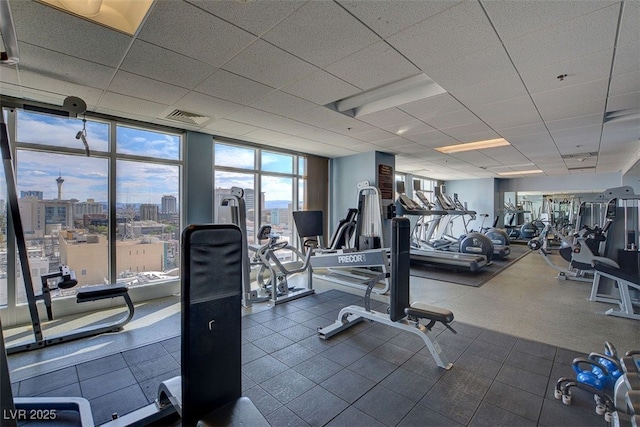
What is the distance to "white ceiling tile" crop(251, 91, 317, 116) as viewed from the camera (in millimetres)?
3362

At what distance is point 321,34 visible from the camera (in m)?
2.17

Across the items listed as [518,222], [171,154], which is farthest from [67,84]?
[518,222]

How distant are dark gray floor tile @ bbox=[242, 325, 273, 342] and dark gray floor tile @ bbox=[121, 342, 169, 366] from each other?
0.78 metres

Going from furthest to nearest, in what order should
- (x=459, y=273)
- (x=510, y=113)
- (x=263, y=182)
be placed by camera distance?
(x=459, y=273), (x=263, y=182), (x=510, y=113)

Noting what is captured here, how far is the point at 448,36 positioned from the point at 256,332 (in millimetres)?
3310

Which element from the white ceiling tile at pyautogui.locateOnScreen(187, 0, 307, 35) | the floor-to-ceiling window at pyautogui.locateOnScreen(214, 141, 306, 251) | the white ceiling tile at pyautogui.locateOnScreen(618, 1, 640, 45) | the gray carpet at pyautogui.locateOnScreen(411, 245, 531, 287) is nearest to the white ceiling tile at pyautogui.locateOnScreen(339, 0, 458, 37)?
the white ceiling tile at pyautogui.locateOnScreen(187, 0, 307, 35)

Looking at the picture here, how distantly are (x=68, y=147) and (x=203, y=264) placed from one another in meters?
3.73

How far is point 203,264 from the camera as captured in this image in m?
1.47

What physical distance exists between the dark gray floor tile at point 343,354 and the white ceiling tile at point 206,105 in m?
2.98

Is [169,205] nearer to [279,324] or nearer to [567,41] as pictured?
[279,324]

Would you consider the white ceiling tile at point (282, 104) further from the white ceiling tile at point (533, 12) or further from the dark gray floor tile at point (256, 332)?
the dark gray floor tile at point (256, 332)

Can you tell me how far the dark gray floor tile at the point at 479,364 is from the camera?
8.13ft

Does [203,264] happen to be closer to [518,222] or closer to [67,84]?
[67,84]

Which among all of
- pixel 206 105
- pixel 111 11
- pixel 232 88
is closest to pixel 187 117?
pixel 206 105
